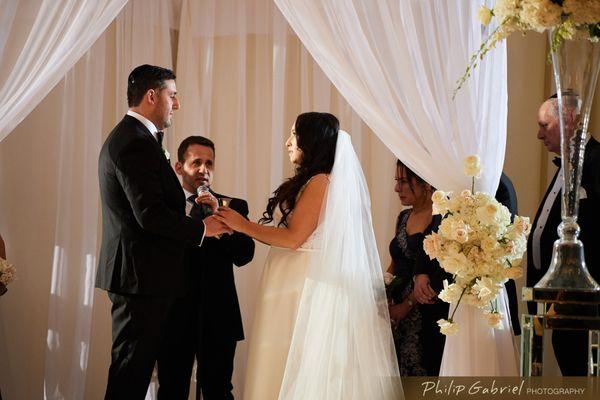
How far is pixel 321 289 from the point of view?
332 cm

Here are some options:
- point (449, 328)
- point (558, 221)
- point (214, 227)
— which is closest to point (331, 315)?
point (449, 328)

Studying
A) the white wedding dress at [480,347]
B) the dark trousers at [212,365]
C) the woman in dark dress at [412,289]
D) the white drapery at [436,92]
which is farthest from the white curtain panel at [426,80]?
the dark trousers at [212,365]

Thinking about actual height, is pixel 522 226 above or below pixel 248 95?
below

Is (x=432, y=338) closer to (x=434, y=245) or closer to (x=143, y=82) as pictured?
(x=434, y=245)

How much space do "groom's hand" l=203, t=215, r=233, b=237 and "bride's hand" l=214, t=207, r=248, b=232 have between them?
0.02 m

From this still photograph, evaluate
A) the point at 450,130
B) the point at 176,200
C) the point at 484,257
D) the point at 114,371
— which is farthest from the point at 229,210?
the point at 484,257

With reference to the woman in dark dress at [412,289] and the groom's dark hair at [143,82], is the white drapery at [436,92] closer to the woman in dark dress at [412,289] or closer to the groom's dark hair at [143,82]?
the woman in dark dress at [412,289]

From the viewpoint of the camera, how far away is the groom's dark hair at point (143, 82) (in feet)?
11.8

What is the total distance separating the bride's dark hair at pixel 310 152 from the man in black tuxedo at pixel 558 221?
0.93 m

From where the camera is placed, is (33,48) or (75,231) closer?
(33,48)

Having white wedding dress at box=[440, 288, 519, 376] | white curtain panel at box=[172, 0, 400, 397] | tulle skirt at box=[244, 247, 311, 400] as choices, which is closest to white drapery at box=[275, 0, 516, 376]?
white wedding dress at box=[440, 288, 519, 376]

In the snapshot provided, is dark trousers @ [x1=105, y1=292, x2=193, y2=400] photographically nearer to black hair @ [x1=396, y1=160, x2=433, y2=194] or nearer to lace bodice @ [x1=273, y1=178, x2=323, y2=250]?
lace bodice @ [x1=273, y1=178, x2=323, y2=250]

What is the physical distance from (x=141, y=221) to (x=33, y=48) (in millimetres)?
848

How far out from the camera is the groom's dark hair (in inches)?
141
